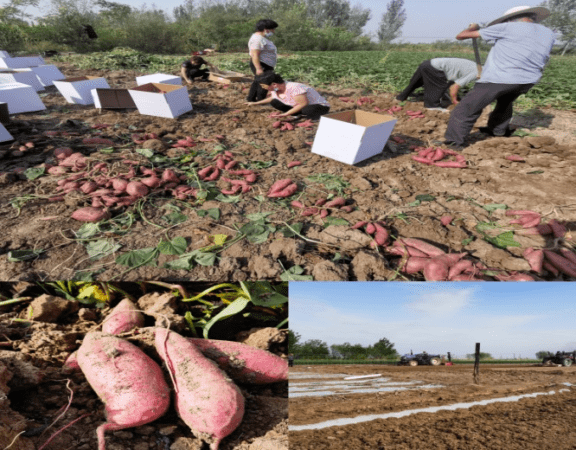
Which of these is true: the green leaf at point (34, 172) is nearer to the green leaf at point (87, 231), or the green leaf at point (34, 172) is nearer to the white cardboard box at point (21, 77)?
the green leaf at point (87, 231)

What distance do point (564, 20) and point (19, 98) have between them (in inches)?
2249

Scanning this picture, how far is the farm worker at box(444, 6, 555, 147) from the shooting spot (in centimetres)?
338

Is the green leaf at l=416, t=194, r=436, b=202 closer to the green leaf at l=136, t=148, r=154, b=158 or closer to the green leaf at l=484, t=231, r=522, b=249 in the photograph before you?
the green leaf at l=484, t=231, r=522, b=249

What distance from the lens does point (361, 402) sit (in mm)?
879

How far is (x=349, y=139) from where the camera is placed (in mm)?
3230

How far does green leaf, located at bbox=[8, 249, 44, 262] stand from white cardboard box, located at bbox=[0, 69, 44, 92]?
492 cm

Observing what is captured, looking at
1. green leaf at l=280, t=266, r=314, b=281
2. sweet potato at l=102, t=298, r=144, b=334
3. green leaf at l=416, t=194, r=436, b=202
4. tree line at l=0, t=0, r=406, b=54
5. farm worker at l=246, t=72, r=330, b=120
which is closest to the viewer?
sweet potato at l=102, t=298, r=144, b=334

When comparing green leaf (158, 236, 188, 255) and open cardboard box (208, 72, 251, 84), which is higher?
open cardboard box (208, 72, 251, 84)

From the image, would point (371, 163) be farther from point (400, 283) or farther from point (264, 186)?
point (400, 283)

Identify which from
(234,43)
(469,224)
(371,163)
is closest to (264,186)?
(371,163)

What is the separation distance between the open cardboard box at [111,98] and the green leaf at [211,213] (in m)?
3.40

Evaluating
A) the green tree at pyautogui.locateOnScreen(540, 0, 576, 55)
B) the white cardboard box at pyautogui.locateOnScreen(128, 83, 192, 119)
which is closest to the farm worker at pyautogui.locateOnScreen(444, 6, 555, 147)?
the white cardboard box at pyautogui.locateOnScreen(128, 83, 192, 119)

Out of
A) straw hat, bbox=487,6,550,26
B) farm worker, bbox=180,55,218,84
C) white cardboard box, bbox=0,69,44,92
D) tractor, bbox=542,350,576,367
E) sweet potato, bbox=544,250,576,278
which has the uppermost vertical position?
straw hat, bbox=487,6,550,26

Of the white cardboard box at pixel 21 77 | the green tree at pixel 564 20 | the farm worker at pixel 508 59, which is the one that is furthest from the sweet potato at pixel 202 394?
the green tree at pixel 564 20
